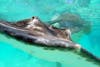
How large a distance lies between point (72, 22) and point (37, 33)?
24.7 inches

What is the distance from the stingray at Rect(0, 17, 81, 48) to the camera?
7.27 ft

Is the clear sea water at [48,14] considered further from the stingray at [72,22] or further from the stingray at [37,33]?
the stingray at [37,33]

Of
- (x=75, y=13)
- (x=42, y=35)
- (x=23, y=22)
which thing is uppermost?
(x=75, y=13)

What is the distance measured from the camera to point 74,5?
9.41ft

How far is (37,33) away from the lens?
2307 millimetres

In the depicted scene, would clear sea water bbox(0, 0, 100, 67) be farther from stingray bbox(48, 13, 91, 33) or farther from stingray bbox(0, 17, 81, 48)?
stingray bbox(0, 17, 81, 48)

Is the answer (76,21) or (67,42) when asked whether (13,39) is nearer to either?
(67,42)

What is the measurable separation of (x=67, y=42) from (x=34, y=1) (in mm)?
717

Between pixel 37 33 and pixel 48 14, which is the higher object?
pixel 48 14

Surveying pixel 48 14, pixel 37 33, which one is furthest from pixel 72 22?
pixel 37 33

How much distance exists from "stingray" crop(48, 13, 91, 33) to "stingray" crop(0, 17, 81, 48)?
286 millimetres

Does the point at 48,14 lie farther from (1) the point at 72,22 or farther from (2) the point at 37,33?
(2) the point at 37,33

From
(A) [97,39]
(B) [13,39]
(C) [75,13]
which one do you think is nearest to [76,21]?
(C) [75,13]

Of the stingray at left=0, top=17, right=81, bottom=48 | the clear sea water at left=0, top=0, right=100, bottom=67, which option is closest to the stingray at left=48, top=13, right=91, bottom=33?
the clear sea water at left=0, top=0, right=100, bottom=67
